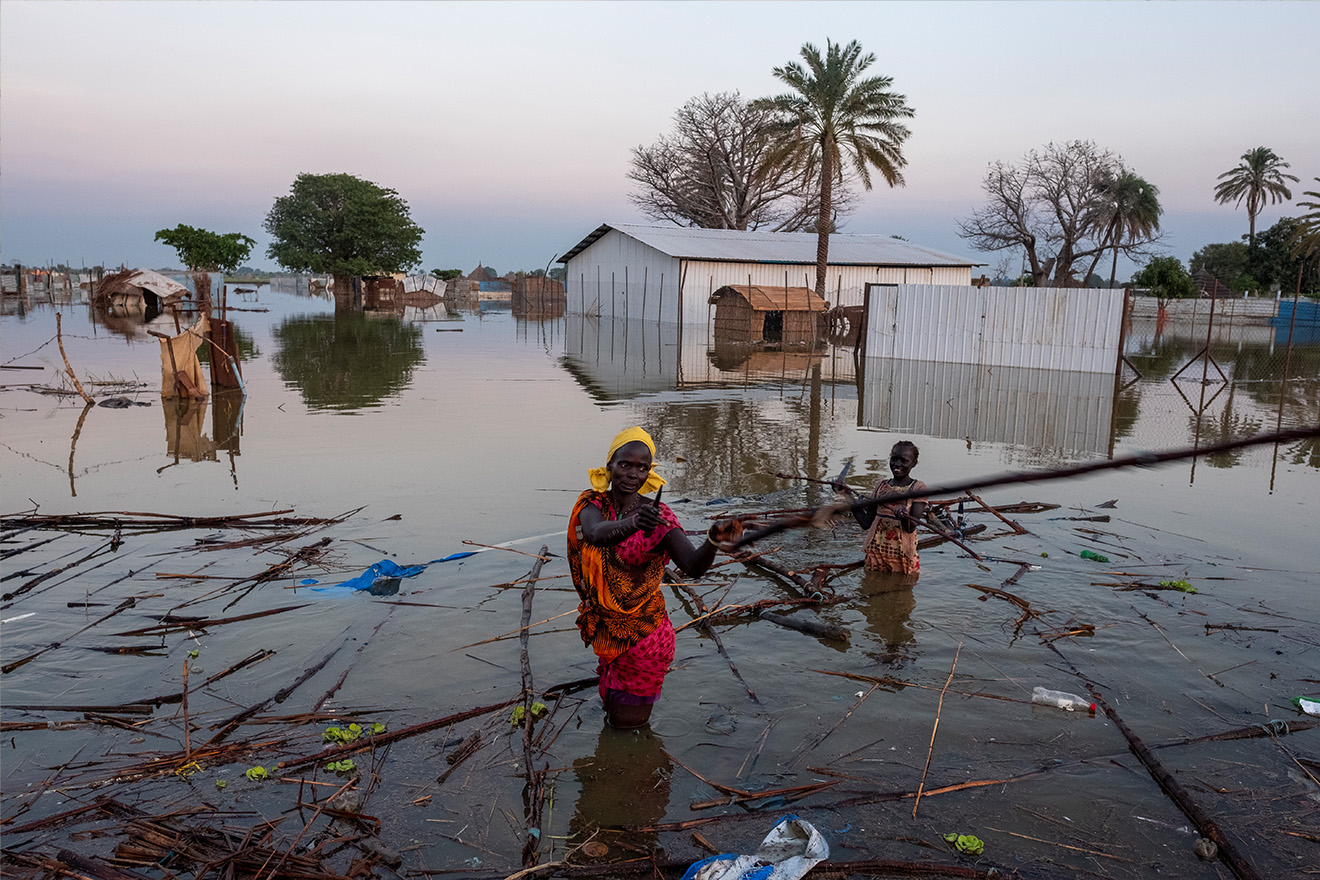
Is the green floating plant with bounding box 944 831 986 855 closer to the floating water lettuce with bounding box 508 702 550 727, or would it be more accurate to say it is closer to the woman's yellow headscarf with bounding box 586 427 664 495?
the woman's yellow headscarf with bounding box 586 427 664 495

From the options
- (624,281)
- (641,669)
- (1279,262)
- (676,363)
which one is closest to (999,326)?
(676,363)

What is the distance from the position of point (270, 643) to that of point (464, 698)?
135 centimetres

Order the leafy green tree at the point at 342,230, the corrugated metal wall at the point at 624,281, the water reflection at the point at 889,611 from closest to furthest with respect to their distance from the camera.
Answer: the water reflection at the point at 889,611 → the corrugated metal wall at the point at 624,281 → the leafy green tree at the point at 342,230

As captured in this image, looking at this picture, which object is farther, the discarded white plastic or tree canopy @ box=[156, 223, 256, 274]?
tree canopy @ box=[156, 223, 256, 274]

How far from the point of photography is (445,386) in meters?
16.2

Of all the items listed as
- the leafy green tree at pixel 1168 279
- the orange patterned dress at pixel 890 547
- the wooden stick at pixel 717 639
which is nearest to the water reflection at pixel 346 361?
the wooden stick at pixel 717 639

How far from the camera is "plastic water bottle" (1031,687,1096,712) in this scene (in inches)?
157

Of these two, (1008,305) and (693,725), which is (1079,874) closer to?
(693,725)

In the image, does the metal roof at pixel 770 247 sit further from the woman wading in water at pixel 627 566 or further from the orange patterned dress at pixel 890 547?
the woman wading in water at pixel 627 566

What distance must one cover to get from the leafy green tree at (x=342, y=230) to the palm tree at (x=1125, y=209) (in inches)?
1764

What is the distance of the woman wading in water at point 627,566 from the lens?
3232 mm

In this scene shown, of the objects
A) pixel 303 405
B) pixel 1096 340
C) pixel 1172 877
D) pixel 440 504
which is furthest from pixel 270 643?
pixel 1096 340

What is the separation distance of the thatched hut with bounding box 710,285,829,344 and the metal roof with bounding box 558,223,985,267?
141 inches

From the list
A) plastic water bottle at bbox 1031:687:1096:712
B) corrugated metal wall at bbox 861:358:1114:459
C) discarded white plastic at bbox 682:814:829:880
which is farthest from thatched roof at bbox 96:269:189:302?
discarded white plastic at bbox 682:814:829:880
